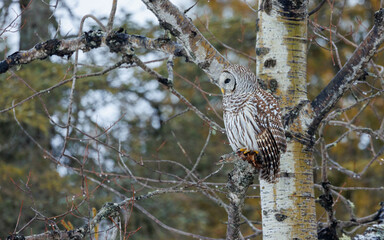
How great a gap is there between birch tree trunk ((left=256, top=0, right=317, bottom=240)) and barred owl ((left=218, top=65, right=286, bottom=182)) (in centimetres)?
12

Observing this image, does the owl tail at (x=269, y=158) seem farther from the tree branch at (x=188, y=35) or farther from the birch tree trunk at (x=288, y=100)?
the tree branch at (x=188, y=35)

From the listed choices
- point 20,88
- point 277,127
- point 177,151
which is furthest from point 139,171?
point 277,127

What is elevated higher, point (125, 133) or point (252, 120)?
point (125, 133)

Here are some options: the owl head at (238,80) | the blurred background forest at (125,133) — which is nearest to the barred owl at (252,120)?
the owl head at (238,80)

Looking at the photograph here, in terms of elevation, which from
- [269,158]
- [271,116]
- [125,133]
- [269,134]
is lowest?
[269,158]

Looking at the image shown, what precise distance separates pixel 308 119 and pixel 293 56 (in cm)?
58

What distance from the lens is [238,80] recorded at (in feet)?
14.4

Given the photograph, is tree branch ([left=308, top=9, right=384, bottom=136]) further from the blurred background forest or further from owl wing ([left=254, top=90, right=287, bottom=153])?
the blurred background forest

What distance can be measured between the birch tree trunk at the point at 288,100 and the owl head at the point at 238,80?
12cm

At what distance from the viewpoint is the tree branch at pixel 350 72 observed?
12.1ft

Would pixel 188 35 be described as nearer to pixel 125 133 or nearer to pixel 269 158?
pixel 269 158

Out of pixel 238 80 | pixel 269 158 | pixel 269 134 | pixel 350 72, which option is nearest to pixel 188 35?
pixel 238 80

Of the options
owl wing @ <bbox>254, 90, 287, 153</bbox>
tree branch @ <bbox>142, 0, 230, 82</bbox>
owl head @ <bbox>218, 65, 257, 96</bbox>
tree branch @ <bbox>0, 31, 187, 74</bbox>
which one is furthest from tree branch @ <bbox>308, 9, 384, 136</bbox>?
tree branch @ <bbox>0, 31, 187, 74</bbox>

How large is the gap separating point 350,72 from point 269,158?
85 cm
